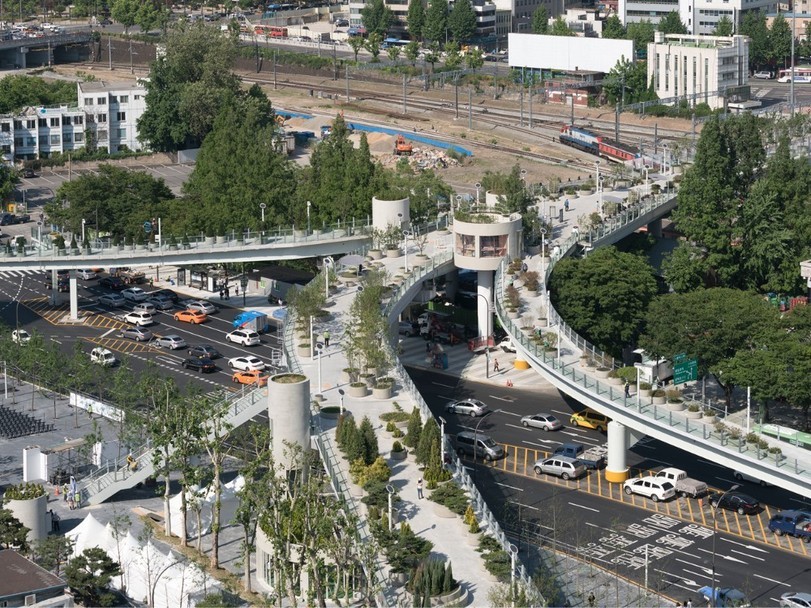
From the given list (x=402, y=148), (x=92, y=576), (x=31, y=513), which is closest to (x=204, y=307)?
(x=31, y=513)

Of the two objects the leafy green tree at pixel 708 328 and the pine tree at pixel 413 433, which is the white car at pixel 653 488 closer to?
the leafy green tree at pixel 708 328

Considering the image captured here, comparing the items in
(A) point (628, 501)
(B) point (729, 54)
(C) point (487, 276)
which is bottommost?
(A) point (628, 501)

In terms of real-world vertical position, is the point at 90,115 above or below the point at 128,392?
above

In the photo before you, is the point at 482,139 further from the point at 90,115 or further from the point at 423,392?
the point at 423,392

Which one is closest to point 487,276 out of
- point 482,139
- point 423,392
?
point 423,392

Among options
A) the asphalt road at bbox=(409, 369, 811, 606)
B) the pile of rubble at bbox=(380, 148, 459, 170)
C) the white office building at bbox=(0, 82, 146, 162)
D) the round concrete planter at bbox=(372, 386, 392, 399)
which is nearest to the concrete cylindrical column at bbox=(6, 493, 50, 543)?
the round concrete planter at bbox=(372, 386, 392, 399)

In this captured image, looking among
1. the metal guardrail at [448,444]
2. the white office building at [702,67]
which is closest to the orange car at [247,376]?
the metal guardrail at [448,444]
